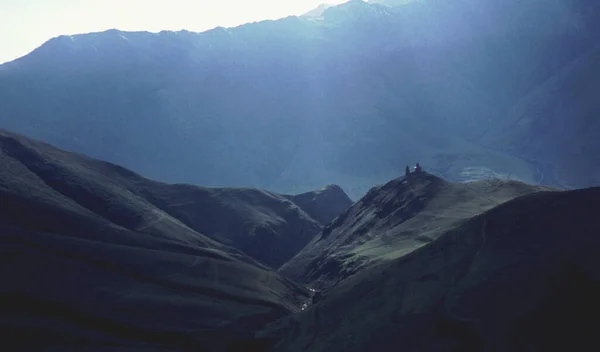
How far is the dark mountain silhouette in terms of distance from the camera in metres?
45.4

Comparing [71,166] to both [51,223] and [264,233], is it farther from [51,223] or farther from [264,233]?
[264,233]

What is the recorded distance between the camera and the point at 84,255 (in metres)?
54.2

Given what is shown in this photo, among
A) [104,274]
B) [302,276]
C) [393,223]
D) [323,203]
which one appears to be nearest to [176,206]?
[302,276]

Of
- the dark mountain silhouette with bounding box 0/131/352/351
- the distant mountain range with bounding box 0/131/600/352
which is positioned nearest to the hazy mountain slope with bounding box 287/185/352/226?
the distant mountain range with bounding box 0/131/600/352

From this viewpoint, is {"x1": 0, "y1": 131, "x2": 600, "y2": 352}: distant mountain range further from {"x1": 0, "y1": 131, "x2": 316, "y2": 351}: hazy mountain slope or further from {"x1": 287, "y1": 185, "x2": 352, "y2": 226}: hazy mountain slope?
{"x1": 287, "y1": 185, "x2": 352, "y2": 226}: hazy mountain slope

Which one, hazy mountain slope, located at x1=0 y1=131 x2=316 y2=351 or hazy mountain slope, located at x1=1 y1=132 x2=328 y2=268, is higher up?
hazy mountain slope, located at x1=1 y1=132 x2=328 y2=268

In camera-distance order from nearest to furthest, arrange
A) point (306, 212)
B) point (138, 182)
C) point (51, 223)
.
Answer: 1. point (51, 223)
2. point (138, 182)
3. point (306, 212)

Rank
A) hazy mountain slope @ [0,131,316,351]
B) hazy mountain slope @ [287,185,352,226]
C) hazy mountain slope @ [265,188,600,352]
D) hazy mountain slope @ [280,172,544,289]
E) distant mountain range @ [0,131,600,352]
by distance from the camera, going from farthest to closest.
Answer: hazy mountain slope @ [287,185,352,226] → hazy mountain slope @ [280,172,544,289] → hazy mountain slope @ [0,131,316,351] → distant mountain range @ [0,131,600,352] → hazy mountain slope @ [265,188,600,352]

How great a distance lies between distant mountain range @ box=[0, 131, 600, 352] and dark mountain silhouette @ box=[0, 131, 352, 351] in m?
0.16

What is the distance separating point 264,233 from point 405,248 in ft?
111

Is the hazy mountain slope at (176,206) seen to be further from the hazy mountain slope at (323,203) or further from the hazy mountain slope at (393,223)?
the hazy mountain slope at (323,203)

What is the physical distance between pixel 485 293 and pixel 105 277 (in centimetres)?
3225

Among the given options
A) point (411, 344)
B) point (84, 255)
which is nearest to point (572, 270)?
point (411, 344)

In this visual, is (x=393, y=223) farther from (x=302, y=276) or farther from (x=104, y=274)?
(x=104, y=274)
